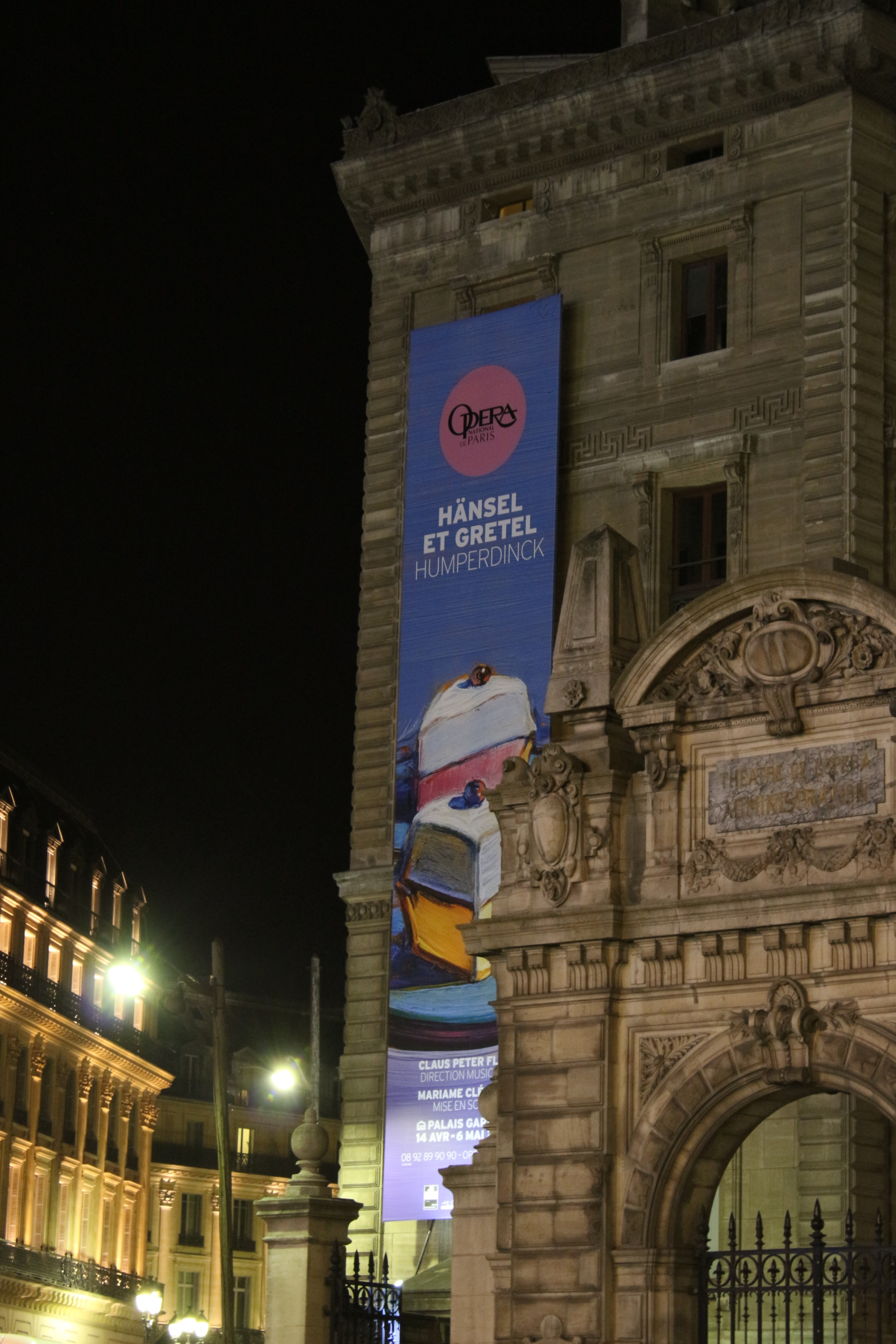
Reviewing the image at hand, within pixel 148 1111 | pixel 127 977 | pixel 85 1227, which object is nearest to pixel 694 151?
pixel 127 977

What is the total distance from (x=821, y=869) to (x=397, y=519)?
26741 millimetres

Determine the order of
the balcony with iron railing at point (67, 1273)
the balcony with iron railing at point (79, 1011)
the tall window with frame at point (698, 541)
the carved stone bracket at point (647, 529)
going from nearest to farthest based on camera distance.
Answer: the carved stone bracket at point (647, 529), the tall window with frame at point (698, 541), the balcony with iron railing at point (67, 1273), the balcony with iron railing at point (79, 1011)

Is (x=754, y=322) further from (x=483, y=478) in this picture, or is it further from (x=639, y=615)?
(x=639, y=615)

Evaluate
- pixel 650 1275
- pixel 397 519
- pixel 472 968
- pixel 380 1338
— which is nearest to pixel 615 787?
pixel 650 1275

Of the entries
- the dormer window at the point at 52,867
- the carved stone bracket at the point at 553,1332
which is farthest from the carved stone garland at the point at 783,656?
the dormer window at the point at 52,867

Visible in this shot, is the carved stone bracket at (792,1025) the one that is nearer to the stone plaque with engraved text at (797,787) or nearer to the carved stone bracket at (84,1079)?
the stone plaque with engraved text at (797,787)

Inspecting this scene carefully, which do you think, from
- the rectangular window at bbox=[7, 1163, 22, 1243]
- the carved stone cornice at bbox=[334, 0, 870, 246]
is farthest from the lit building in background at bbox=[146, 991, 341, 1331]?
the carved stone cornice at bbox=[334, 0, 870, 246]

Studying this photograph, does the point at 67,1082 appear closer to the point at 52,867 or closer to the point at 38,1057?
the point at 38,1057

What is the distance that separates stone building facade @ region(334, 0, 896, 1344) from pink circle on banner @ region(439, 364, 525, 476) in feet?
3.81

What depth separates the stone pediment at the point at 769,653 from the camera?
24.0 m

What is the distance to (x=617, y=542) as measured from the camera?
2614cm

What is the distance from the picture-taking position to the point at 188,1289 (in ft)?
307

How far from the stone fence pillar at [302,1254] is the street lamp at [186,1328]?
51.6 feet

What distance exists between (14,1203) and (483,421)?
1418 inches
